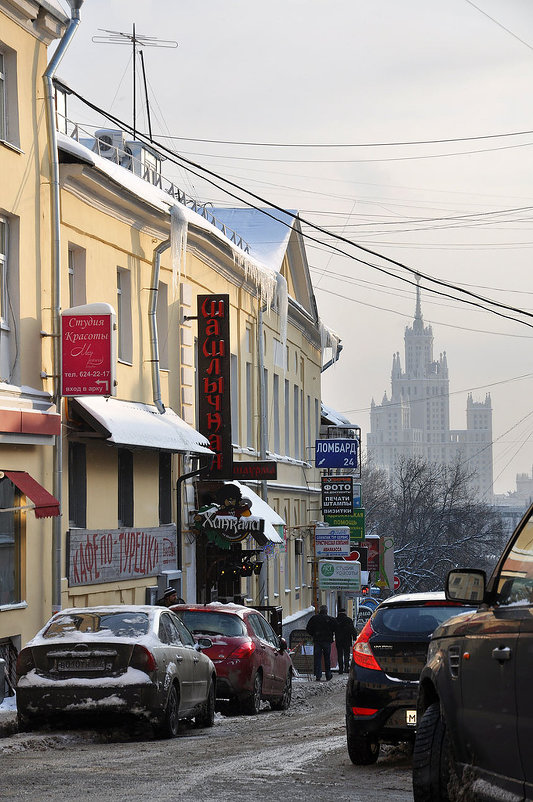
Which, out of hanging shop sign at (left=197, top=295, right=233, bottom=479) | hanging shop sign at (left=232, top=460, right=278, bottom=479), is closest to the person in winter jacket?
hanging shop sign at (left=232, top=460, right=278, bottom=479)

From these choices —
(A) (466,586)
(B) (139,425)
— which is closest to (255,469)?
(B) (139,425)

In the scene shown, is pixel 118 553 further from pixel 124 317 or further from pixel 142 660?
pixel 142 660

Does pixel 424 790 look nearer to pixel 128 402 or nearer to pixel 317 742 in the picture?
pixel 317 742

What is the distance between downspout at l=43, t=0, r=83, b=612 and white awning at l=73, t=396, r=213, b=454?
2.84ft

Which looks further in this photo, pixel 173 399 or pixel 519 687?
pixel 173 399

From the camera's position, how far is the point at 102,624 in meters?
13.2

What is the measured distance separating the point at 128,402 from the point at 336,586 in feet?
54.1

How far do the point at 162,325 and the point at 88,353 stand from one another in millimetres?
6597

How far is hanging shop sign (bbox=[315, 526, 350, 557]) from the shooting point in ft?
126

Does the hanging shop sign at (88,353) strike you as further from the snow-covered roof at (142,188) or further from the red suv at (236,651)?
the red suv at (236,651)

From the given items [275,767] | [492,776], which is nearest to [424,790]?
[492,776]

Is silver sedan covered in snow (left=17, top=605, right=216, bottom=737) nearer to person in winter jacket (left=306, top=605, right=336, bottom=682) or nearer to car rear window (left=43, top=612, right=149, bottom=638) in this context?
car rear window (left=43, top=612, right=149, bottom=638)

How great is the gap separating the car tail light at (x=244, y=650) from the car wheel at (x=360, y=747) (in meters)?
6.27

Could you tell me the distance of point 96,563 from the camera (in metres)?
→ 20.8
